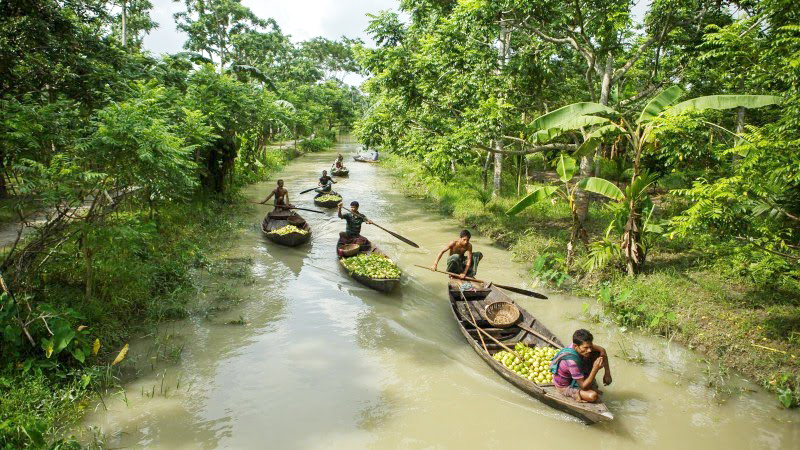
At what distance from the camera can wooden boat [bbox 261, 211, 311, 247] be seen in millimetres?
11789

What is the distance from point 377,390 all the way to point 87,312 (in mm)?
4543

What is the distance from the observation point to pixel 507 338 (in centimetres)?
740

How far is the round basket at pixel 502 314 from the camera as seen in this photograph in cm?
751

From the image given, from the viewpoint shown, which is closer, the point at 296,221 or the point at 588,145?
the point at 588,145

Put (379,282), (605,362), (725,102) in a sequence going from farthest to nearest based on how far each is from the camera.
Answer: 1. (379,282)
2. (725,102)
3. (605,362)

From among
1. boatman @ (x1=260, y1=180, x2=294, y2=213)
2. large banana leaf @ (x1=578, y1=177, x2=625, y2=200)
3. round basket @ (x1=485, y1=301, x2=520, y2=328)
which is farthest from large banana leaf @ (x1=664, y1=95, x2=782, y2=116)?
boatman @ (x1=260, y1=180, x2=294, y2=213)

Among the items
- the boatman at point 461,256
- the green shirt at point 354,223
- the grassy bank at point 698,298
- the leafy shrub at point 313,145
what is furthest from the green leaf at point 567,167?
the leafy shrub at point 313,145

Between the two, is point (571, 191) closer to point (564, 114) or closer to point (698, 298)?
point (564, 114)

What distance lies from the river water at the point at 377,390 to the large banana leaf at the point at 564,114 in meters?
3.88

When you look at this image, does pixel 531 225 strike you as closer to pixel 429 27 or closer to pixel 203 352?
pixel 429 27

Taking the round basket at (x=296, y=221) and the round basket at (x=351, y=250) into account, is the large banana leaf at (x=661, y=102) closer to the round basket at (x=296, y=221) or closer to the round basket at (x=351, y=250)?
the round basket at (x=351, y=250)

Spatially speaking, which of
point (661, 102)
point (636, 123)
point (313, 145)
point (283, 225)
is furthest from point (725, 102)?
point (313, 145)

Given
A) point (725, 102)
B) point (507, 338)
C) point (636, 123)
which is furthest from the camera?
point (636, 123)

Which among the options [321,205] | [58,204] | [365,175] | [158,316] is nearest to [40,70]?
[58,204]
